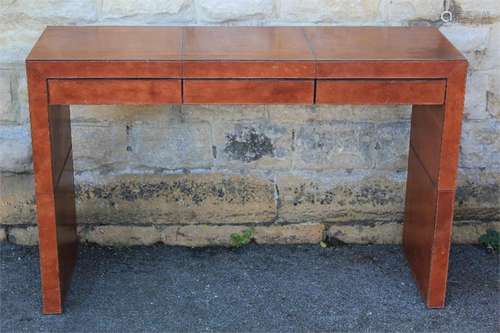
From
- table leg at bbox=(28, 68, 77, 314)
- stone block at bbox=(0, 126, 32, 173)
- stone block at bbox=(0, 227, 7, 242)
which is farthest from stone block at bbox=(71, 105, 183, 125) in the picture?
stone block at bbox=(0, 227, 7, 242)

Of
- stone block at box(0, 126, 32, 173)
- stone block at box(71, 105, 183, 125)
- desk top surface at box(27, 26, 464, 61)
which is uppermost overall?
desk top surface at box(27, 26, 464, 61)

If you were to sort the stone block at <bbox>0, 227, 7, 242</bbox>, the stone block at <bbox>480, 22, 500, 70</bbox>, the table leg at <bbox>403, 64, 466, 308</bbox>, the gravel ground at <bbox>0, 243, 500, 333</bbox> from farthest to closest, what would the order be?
the stone block at <bbox>0, 227, 7, 242</bbox>
the stone block at <bbox>480, 22, 500, 70</bbox>
the gravel ground at <bbox>0, 243, 500, 333</bbox>
the table leg at <bbox>403, 64, 466, 308</bbox>

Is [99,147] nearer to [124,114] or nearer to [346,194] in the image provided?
[124,114]

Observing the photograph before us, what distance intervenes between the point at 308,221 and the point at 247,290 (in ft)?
1.66

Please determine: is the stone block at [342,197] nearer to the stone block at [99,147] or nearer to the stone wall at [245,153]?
the stone wall at [245,153]

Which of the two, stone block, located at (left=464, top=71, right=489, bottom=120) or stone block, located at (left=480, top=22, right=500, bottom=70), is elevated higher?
stone block, located at (left=480, top=22, right=500, bottom=70)

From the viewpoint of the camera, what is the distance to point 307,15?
342cm

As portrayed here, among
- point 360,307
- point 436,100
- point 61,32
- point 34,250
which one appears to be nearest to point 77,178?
point 34,250

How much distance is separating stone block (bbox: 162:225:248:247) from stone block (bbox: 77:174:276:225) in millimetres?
27

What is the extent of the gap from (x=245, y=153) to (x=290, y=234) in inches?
17.1

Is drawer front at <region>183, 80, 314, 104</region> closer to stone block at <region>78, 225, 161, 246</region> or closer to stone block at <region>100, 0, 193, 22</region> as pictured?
stone block at <region>100, 0, 193, 22</region>

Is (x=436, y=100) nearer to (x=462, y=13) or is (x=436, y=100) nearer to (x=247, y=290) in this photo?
(x=462, y=13)

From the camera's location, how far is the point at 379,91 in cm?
285

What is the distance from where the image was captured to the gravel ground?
312 cm
